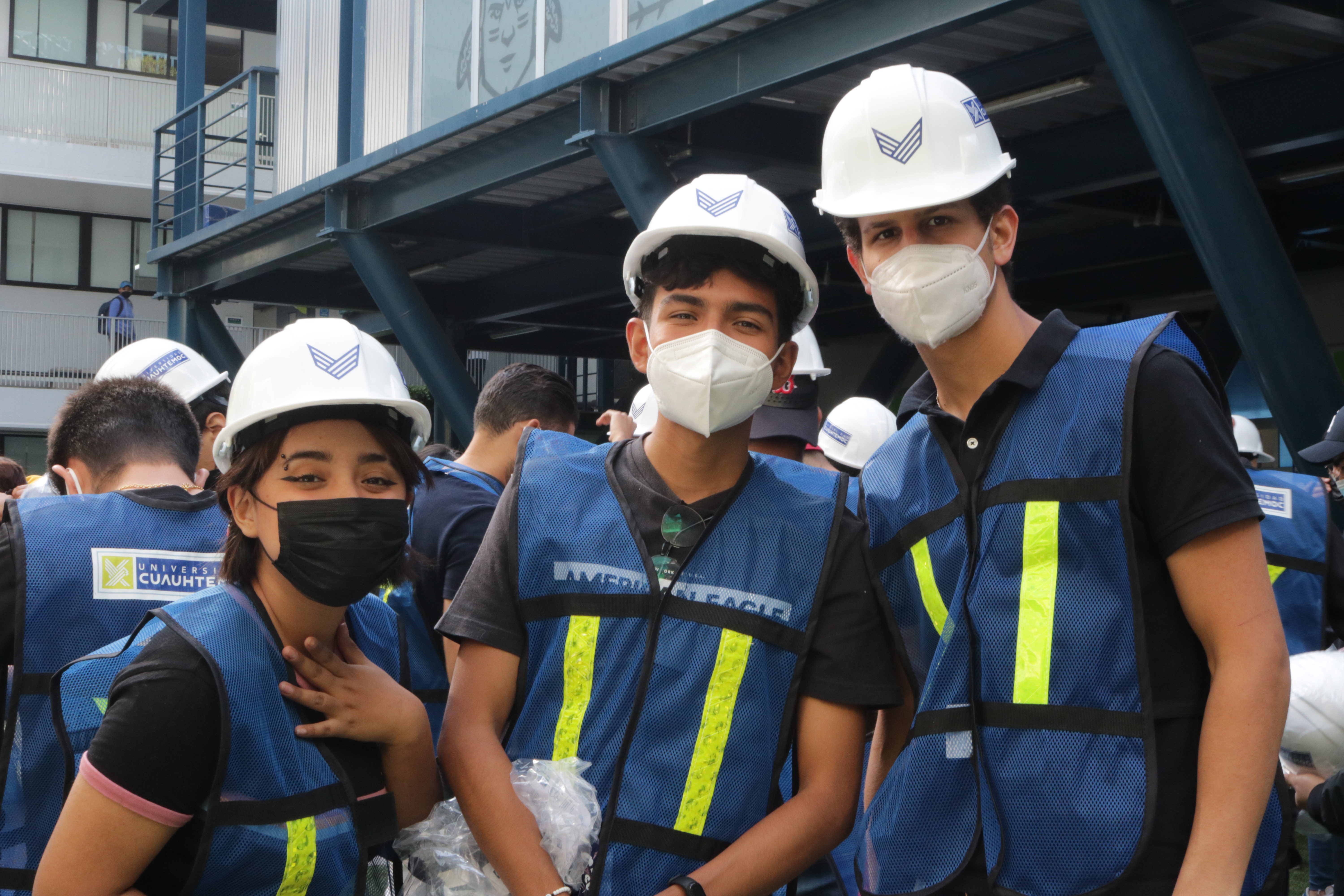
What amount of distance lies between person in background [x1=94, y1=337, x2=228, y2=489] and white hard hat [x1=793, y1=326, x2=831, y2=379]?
225 centimetres

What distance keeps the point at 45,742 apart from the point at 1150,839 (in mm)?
2498

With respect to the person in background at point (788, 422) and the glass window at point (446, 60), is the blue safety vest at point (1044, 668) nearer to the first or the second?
the person in background at point (788, 422)

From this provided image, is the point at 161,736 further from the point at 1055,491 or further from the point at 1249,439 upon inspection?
the point at 1249,439

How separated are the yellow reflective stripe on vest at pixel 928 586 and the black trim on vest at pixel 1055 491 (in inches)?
6.1

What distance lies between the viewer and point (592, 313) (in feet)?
55.6

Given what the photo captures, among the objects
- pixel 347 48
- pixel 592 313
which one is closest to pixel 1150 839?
pixel 347 48

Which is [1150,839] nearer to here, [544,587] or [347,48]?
[544,587]

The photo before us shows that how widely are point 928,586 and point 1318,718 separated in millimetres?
1399

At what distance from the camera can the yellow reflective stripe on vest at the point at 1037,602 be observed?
6.95ft

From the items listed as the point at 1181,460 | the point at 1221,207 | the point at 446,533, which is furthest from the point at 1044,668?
the point at 1221,207

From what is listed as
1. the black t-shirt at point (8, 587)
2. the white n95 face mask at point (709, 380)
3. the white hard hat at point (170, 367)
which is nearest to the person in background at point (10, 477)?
the white hard hat at point (170, 367)

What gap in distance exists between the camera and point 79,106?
23.8 metres

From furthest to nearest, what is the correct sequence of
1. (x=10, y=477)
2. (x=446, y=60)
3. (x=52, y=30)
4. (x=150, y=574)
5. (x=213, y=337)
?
(x=52, y=30) → (x=213, y=337) → (x=446, y=60) → (x=10, y=477) → (x=150, y=574)

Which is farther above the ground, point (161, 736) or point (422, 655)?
point (161, 736)
